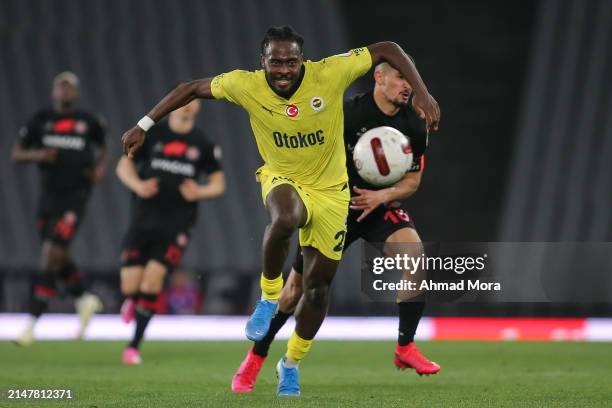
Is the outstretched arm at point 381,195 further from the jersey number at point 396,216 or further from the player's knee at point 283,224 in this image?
the player's knee at point 283,224

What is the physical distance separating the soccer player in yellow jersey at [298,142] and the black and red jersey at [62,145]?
4.60 metres

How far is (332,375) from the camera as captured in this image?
729 centimetres

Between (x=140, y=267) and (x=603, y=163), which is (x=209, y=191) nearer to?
(x=140, y=267)

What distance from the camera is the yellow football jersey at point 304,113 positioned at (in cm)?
562

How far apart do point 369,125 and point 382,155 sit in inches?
11.3

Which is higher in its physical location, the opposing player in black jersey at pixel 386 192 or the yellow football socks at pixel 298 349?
the opposing player in black jersey at pixel 386 192

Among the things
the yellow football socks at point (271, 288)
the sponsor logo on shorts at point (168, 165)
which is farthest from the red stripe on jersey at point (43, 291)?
the yellow football socks at point (271, 288)

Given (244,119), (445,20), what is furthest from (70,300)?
(445,20)

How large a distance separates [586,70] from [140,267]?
28.2 feet

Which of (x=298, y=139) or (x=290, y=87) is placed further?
(x=298, y=139)

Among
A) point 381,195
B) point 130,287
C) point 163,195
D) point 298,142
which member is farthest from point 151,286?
point 298,142

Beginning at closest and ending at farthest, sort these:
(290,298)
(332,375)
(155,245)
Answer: (290,298)
(332,375)
(155,245)

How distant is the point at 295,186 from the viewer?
571cm

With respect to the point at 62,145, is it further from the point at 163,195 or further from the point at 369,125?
the point at 369,125
